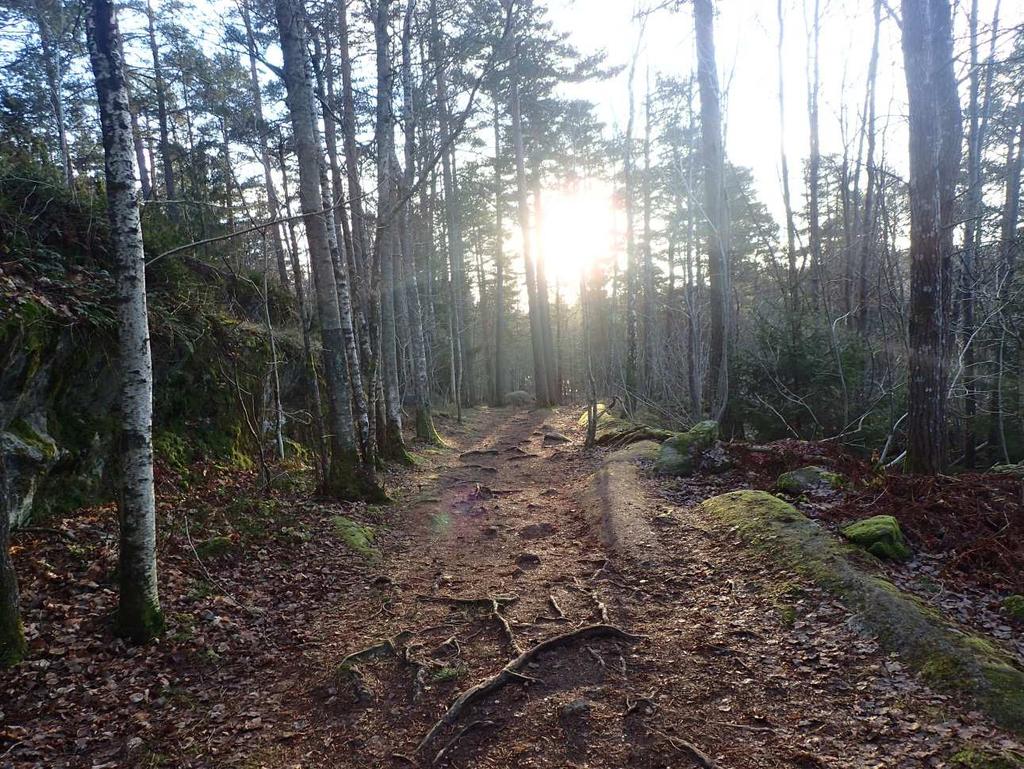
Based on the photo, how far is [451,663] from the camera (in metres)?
4.59

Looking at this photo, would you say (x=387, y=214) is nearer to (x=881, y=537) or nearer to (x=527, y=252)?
(x=881, y=537)

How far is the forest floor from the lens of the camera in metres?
3.47

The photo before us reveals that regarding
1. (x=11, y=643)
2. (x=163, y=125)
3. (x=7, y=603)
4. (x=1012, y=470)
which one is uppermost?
(x=163, y=125)

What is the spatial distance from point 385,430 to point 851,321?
45.5 ft

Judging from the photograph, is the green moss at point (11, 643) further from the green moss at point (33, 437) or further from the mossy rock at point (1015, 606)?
the mossy rock at point (1015, 606)

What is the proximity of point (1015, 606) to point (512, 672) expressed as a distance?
166 inches

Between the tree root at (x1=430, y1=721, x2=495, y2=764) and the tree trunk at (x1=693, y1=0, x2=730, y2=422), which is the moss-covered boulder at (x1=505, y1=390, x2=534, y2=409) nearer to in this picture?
the tree trunk at (x1=693, y1=0, x2=730, y2=422)

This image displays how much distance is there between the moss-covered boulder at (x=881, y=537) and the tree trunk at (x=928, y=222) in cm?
189

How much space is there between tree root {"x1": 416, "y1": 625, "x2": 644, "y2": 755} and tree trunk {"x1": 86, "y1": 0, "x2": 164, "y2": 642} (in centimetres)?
269

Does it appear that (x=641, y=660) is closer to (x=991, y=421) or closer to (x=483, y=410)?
(x=991, y=421)

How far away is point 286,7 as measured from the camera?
318 inches

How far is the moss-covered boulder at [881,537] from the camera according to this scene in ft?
18.2

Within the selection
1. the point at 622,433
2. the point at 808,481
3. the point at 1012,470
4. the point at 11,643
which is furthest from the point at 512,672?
the point at 622,433

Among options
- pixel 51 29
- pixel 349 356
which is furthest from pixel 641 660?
pixel 51 29
